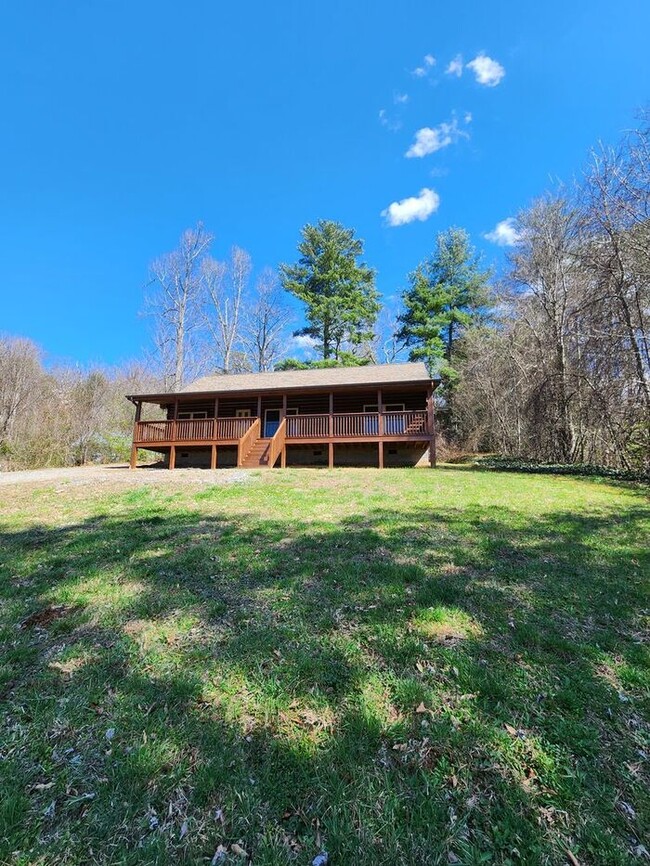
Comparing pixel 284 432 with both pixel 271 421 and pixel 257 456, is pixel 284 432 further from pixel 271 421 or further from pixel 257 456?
pixel 271 421

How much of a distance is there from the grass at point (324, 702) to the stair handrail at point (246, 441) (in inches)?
371

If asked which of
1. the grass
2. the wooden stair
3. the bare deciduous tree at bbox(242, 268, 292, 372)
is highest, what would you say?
the bare deciduous tree at bbox(242, 268, 292, 372)

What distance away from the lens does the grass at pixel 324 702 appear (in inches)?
65.7

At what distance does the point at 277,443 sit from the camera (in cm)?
1507

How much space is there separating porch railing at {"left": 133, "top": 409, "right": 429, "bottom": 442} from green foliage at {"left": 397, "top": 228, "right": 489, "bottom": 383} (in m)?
13.0

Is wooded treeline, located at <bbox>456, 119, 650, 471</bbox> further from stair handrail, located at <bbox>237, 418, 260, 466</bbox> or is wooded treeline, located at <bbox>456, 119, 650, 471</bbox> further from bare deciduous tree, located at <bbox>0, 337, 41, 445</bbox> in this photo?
bare deciduous tree, located at <bbox>0, 337, 41, 445</bbox>

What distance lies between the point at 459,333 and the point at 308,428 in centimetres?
1764

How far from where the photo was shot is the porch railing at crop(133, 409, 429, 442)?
15.3 meters

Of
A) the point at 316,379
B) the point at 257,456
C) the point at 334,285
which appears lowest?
the point at 257,456

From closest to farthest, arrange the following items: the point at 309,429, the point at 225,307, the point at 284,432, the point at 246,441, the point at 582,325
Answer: the point at 582,325 < the point at 246,441 < the point at 284,432 < the point at 309,429 < the point at 225,307

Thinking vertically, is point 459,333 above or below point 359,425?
above

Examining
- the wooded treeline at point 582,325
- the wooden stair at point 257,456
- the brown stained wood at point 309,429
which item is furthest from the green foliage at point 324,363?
the wooden stair at point 257,456

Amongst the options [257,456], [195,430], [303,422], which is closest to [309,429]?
[303,422]

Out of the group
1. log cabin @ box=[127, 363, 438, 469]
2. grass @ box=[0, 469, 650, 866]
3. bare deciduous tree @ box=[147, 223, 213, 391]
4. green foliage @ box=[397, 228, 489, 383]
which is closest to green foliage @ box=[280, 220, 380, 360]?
green foliage @ box=[397, 228, 489, 383]
